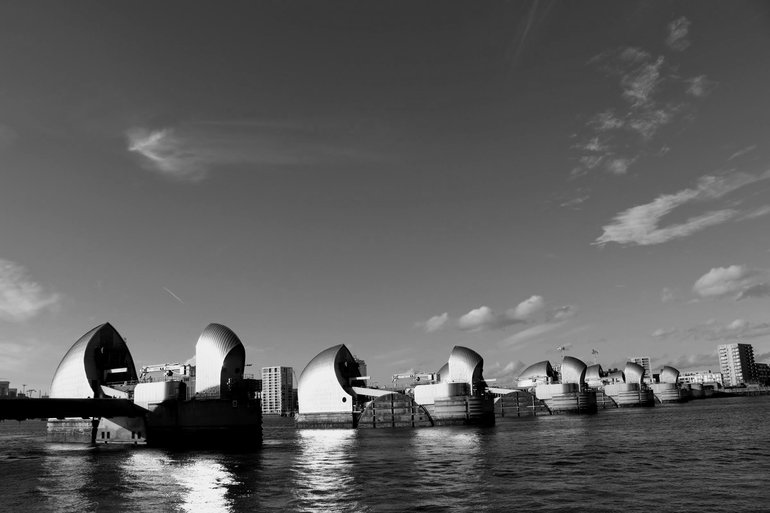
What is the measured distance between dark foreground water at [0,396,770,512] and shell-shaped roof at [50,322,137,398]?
3095cm

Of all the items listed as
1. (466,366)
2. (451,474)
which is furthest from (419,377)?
(451,474)

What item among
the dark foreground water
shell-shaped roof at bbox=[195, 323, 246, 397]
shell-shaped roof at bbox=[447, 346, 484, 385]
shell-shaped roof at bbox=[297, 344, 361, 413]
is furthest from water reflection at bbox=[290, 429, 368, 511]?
shell-shaped roof at bbox=[447, 346, 484, 385]

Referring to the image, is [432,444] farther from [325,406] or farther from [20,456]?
[325,406]

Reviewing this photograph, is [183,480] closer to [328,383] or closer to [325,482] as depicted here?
[325,482]

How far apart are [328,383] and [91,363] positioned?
57.2 meters

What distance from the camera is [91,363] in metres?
112

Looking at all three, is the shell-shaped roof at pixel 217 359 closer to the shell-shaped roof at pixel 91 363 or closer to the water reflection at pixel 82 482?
the water reflection at pixel 82 482

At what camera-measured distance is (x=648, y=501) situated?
36969mm

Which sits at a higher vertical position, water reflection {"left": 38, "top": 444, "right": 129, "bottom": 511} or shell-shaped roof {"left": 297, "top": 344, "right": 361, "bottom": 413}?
shell-shaped roof {"left": 297, "top": 344, "right": 361, "bottom": 413}

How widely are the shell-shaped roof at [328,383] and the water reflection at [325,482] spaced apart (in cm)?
6787

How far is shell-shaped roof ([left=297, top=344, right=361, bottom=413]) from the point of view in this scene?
147m

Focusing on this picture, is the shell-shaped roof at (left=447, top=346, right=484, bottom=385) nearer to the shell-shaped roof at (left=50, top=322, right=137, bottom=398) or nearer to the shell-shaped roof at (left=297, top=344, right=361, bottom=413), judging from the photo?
the shell-shaped roof at (left=297, top=344, right=361, bottom=413)

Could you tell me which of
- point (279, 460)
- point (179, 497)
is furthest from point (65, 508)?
point (279, 460)

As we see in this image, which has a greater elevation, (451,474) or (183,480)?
(183,480)
